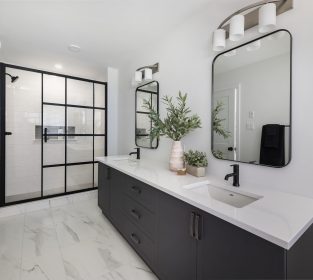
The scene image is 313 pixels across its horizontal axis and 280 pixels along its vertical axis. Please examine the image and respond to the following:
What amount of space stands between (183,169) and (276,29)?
3.99 feet

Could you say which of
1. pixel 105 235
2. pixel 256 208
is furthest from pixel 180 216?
pixel 105 235

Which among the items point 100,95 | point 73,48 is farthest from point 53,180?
point 73,48

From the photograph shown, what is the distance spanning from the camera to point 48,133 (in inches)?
120

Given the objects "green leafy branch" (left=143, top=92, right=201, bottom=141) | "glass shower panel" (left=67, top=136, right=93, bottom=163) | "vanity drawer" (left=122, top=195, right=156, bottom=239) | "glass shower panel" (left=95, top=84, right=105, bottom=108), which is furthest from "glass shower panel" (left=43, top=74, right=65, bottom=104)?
"vanity drawer" (left=122, top=195, right=156, bottom=239)

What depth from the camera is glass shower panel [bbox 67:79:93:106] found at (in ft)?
10.6

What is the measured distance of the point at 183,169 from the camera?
1619mm

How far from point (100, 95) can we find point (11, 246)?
2.64m

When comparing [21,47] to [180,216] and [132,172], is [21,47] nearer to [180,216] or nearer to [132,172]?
[132,172]

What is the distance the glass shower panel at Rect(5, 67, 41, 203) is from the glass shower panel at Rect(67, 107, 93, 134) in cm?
46

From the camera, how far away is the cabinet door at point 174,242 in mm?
1081

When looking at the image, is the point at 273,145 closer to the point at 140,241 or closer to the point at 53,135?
the point at 140,241

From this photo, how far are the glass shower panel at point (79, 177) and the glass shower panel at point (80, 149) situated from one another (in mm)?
138

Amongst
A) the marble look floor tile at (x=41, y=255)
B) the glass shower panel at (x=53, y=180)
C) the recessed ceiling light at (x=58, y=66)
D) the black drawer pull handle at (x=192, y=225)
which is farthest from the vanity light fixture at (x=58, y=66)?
the black drawer pull handle at (x=192, y=225)

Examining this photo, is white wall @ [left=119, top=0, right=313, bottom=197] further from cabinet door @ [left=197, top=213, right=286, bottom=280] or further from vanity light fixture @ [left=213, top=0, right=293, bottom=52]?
cabinet door @ [left=197, top=213, right=286, bottom=280]
